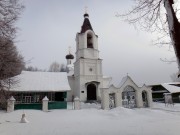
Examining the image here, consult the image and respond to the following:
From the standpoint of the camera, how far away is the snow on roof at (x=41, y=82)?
24078 millimetres

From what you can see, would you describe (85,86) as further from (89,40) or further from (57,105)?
(89,40)

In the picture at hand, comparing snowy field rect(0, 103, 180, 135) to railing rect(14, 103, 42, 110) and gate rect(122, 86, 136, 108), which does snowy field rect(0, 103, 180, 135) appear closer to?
gate rect(122, 86, 136, 108)

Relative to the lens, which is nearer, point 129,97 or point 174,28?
point 174,28

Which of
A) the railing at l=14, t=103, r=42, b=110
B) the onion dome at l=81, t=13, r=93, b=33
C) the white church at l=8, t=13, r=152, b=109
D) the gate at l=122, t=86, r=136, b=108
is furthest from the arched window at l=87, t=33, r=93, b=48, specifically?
the railing at l=14, t=103, r=42, b=110

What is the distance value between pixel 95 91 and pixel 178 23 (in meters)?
26.5

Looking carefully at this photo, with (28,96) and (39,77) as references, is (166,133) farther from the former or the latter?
(39,77)

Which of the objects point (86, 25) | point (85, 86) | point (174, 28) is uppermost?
point (86, 25)

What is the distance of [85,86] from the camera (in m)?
30.0

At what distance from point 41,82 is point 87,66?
8.80m

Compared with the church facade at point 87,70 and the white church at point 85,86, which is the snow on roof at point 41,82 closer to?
the white church at point 85,86

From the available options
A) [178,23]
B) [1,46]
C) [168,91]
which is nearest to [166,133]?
[178,23]

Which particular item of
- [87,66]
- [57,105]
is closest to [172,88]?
[87,66]

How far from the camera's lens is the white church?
23000 millimetres

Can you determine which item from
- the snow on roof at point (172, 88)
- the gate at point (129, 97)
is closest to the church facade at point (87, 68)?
the gate at point (129, 97)
